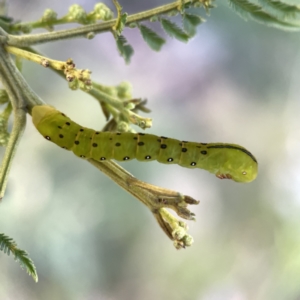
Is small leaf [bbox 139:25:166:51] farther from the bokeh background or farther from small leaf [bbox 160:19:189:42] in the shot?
the bokeh background

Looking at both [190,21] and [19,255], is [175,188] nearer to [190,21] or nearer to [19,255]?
[190,21]

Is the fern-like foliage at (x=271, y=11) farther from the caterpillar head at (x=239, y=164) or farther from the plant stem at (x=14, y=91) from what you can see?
the plant stem at (x=14, y=91)

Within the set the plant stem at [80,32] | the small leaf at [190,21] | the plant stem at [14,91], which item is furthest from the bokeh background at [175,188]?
the plant stem at [14,91]

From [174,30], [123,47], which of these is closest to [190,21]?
[174,30]

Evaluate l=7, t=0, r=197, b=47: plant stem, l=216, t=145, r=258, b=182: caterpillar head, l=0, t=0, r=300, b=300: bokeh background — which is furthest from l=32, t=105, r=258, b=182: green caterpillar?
l=0, t=0, r=300, b=300: bokeh background

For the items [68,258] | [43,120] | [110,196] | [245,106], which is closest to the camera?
[43,120]

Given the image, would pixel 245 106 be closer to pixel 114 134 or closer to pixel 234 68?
pixel 234 68

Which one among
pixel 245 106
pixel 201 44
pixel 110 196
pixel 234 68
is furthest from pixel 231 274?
pixel 201 44
